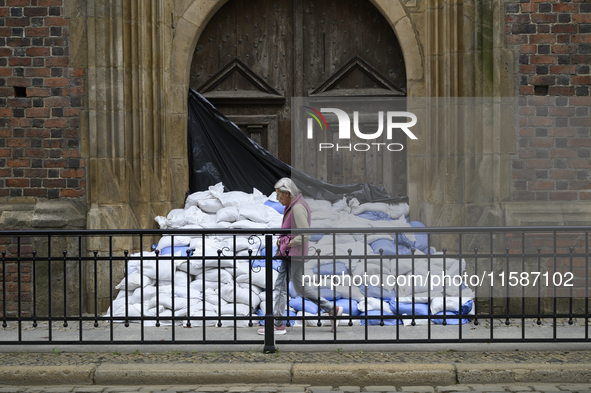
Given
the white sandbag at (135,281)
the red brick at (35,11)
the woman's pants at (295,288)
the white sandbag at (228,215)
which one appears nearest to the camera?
the woman's pants at (295,288)

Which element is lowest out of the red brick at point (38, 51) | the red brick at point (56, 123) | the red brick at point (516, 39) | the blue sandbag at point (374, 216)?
the blue sandbag at point (374, 216)

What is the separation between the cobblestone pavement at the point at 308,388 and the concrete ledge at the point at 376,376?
0.21 feet

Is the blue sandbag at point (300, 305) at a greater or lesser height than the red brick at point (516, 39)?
lesser

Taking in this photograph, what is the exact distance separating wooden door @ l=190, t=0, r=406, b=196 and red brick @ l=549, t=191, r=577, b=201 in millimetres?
2103

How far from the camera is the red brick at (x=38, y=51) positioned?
7.94 meters

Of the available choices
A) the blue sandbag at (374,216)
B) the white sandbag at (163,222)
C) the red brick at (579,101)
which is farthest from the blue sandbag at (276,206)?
the red brick at (579,101)

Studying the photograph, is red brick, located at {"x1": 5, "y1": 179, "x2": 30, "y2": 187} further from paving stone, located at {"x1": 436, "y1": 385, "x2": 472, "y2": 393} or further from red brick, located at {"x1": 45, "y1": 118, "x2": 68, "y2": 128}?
paving stone, located at {"x1": 436, "y1": 385, "x2": 472, "y2": 393}

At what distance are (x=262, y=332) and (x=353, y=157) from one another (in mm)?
3470

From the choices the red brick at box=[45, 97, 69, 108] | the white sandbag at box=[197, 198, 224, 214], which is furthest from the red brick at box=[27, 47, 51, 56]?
the white sandbag at box=[197, 198, 224, 214]

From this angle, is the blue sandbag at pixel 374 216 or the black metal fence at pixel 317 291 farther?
the blue sandbag at pixel 374 216

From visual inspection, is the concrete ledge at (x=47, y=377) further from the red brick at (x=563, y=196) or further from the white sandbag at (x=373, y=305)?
the red brick at (x=563, y=196)

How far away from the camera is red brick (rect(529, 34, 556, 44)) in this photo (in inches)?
303

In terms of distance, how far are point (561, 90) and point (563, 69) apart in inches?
10.1

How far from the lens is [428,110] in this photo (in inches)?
337
